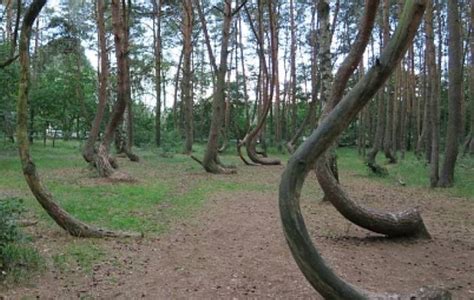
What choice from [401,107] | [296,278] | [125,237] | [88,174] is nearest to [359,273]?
[296,278]

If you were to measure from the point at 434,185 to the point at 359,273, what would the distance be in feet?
28.0

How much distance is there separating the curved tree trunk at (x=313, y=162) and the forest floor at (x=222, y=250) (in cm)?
93

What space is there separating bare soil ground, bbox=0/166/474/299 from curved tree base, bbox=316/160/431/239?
0.57ft

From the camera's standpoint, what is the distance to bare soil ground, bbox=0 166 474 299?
4.52 m

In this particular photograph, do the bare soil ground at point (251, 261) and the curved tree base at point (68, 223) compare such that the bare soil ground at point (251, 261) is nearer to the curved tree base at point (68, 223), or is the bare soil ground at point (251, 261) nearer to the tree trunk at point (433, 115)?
the curved tree base at point (68, 223)

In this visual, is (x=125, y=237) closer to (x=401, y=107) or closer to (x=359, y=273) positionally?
(x=359, y=273)

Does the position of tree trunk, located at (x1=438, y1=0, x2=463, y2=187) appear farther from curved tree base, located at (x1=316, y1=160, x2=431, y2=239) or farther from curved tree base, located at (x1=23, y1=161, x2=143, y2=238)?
curved tree base, located at (x1=23, y1=161, x2=143, y2=238)

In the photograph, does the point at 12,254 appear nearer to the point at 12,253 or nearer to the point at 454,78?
the point at 12,253

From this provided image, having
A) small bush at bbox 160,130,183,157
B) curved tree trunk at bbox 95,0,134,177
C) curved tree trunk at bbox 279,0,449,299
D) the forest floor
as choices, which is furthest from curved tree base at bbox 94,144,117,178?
curved tree trunk at bbox 279,0,449,299

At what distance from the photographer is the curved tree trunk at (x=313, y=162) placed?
3449mm

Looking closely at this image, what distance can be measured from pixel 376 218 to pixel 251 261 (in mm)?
1907

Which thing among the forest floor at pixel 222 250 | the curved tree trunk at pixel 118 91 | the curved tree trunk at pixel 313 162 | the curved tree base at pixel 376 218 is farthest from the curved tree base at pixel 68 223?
the curved tree trunk at pixel 118 91

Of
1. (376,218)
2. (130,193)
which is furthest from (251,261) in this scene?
(130,193)

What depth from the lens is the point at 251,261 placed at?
553cm
